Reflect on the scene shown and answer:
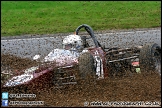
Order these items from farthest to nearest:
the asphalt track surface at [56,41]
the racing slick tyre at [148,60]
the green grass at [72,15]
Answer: the green grass at [72,15]
the asphalt track surface at [56,41]
the racing slick tyre at [148,60]

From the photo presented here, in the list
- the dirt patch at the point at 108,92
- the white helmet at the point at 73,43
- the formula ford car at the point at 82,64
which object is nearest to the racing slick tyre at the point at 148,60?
the formula ford car at the point at 82,64

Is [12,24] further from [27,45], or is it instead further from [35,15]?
[27,45]

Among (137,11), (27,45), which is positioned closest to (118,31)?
(27,45)

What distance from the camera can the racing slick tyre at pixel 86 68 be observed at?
9.70 meters

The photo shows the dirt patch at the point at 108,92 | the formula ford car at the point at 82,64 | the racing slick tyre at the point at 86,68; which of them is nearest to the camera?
the dirt patch at the point at 108,92

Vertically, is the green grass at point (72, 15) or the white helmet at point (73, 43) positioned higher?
the green grass at point (72, 15)

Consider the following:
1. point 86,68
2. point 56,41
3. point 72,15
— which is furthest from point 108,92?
point 72,15

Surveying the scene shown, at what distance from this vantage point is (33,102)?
8906mm

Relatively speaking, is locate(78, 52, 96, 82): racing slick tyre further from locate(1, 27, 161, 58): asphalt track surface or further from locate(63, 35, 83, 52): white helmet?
locate(1, 27, 161, 58): asphalt track surface

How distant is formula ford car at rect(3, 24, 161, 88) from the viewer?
31.4 ft

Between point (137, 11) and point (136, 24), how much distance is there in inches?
139

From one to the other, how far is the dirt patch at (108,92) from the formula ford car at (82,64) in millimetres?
197

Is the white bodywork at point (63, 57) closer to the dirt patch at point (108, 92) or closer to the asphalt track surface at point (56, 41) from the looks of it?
the dirt patch at point (108, 92)

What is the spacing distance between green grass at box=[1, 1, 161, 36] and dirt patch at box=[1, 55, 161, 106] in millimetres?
8854
